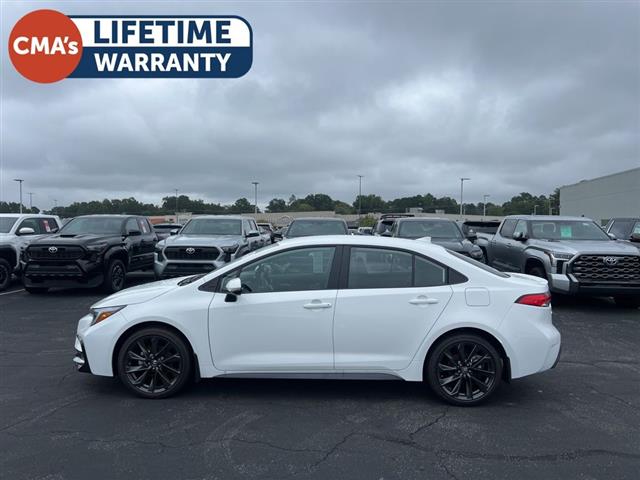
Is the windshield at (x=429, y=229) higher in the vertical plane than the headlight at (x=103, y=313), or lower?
higher

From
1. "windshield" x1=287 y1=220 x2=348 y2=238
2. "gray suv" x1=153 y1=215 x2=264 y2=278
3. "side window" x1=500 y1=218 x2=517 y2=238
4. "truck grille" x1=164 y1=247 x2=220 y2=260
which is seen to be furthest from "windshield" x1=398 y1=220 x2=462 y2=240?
"truck grille" x1=164 y1=247 x2=220 y2=260

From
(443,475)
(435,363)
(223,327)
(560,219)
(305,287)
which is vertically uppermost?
(560,219)

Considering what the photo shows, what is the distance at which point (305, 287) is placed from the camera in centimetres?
467

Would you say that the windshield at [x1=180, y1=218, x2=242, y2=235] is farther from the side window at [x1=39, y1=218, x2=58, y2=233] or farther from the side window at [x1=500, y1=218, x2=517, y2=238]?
the side window at [x1=500, y1=218, x2=517, y2=238]

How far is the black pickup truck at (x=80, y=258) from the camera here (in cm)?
1056

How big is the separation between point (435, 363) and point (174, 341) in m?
2.49

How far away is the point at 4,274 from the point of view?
38.4 feet

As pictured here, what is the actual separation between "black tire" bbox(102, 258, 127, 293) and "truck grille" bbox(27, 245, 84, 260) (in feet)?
2.44

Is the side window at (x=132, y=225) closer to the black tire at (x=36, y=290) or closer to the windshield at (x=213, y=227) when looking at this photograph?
the windshield at (x=213, y=227)

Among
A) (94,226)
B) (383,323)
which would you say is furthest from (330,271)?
(94,226)

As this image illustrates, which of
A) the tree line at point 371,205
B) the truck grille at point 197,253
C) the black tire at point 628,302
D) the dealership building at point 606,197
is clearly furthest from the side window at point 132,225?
the tree line at point 371,205

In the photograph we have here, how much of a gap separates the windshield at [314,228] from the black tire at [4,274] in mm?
6950

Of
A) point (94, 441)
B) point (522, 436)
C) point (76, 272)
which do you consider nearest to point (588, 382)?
point (522, 436)

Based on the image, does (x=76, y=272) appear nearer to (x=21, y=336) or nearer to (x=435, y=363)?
(x=21, y=336)
